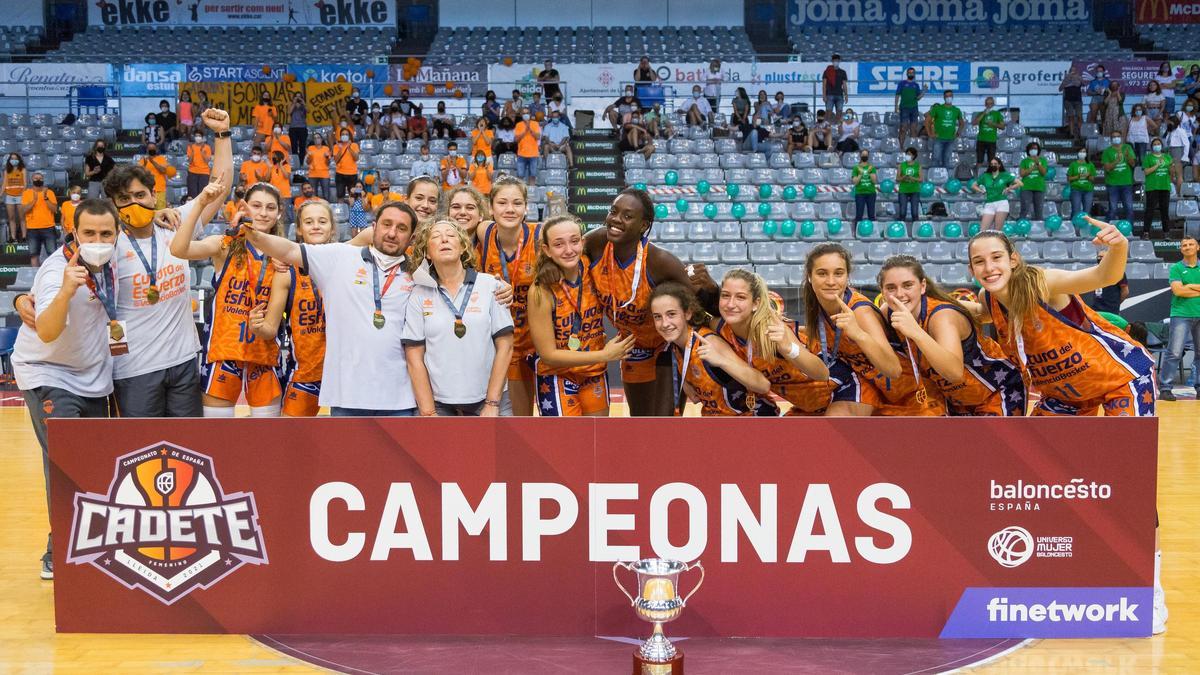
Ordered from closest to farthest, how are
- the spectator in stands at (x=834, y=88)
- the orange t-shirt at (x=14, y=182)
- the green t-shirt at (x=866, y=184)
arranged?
the orange t-shirt at (x=14, y=182), the green t-shirt at (x=866, y=184), the spectator in stands at (x=834, y=88)

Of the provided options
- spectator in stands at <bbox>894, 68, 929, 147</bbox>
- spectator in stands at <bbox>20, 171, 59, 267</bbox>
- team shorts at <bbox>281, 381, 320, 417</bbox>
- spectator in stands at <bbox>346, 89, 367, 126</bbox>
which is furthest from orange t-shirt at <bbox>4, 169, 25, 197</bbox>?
spectator in stands at <bbox>894, 68, 929, 147</bbox>

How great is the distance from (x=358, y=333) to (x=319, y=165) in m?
13.4

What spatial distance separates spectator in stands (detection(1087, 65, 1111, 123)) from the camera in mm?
20575

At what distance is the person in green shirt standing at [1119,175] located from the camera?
673 inches

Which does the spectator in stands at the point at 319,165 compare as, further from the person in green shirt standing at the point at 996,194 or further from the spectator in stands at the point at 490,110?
the person in green shirt standing at the point at 996,194

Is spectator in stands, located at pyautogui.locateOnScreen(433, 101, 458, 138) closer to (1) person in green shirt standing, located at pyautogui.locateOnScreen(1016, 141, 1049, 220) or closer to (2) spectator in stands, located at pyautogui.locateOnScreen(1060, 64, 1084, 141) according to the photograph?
(1) person in green shirt standing, located at pyautogui.locateOnScreen(1016, 141, 1049, 220)

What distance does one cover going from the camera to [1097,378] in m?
4.75

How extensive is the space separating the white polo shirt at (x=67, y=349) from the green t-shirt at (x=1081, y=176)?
16.0 meters

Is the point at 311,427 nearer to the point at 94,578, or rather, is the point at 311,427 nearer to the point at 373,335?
the point at 373,335

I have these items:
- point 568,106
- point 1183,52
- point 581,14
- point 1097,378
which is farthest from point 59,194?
point 1183,52

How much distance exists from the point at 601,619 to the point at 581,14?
83.4 feet

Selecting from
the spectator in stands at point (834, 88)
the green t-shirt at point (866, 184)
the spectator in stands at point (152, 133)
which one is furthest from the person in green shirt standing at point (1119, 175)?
the spectator in stands at point (152, 133)

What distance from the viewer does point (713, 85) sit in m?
21.1

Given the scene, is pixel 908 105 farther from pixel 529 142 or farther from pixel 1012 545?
pixel 1012 545
